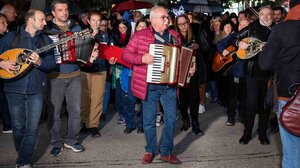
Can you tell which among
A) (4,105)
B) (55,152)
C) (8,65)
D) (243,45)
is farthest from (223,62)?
(8,65)

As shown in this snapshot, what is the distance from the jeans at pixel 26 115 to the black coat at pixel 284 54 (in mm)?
2795

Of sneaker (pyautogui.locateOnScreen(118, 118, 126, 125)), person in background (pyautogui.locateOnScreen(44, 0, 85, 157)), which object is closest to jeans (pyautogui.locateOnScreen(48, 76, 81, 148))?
person in background (pyautogui.locateOnScreen(44, 0, 85, 157))

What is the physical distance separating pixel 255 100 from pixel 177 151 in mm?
1422

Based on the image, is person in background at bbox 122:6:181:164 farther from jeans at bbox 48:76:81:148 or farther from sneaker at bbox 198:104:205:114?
sneaker at bbox 198:104:205:114

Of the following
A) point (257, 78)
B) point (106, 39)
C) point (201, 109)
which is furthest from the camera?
point (201, 109)

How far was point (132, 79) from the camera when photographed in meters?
5.75

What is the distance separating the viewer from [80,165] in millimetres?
5719

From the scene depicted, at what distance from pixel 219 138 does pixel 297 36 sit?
3423 millimetres

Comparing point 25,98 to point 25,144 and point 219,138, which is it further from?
point 219,138

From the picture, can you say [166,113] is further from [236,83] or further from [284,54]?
[236,83]

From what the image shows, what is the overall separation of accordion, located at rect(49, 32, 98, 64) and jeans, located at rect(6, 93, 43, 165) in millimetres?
638

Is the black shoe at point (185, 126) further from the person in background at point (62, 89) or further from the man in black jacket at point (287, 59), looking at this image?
the man in black jacket at point (287, 59)

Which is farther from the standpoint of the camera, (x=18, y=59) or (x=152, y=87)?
(x=152, y=87)

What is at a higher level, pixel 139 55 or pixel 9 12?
pixel 9 12
